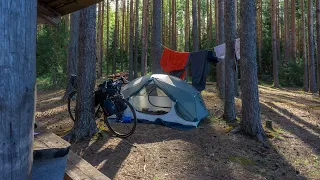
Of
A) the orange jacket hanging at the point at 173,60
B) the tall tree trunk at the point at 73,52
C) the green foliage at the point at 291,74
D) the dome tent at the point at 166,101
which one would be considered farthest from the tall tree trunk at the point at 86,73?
the green foliage at the point at 291,74

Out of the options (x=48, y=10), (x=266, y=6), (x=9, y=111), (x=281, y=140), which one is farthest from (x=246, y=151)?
(x=266, y=6)

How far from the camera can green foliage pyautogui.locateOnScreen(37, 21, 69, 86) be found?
14.6 meters

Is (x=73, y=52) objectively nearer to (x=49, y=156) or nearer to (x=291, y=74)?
(x=49, y=156)

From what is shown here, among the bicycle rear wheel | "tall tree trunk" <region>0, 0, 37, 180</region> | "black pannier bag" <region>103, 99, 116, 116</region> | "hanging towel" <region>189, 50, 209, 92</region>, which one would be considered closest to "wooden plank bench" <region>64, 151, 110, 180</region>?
"tall tree trunk" <region>0, 0, 37, 180</region>

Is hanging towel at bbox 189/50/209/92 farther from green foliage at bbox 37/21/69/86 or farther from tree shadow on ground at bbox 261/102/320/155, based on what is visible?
green foliage at bbox 37/21/69/86

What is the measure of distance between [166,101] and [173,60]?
237 cm

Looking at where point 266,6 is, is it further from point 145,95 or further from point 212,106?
point 145,95

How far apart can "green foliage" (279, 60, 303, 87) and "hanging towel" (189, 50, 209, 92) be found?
1354 cm

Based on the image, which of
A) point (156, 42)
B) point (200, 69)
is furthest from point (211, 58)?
point (156, 42)

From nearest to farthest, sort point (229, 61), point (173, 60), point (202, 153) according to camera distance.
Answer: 1. point (202, 153)
2. point (229, 61)
3. point (173, 60)

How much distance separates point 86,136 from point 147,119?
2.19 m

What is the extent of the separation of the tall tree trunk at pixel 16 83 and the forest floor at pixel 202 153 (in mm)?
2481

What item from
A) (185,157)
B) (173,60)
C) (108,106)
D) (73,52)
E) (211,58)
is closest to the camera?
(185,157)

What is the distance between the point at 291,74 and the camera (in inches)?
775
